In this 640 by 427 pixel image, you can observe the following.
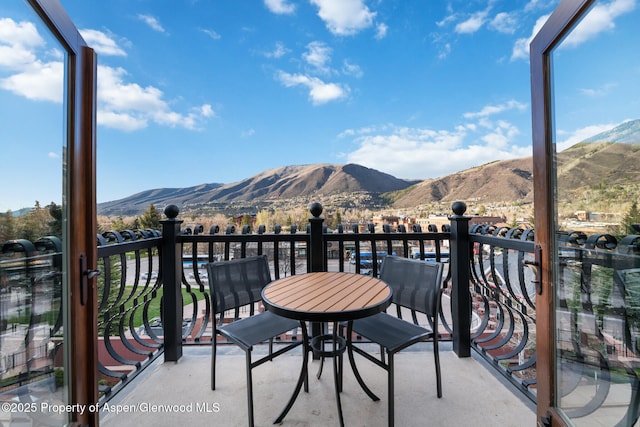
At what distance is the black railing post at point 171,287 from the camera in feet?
7.58

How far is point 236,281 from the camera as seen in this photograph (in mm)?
2121

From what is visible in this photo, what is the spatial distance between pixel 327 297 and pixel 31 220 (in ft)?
4.94

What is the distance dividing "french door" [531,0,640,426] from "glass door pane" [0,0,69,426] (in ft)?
8.13

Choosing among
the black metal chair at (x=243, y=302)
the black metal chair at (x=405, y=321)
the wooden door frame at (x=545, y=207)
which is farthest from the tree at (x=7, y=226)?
the wooden door frame at (x=545, y=207)

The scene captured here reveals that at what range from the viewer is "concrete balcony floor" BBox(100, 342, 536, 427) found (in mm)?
1672

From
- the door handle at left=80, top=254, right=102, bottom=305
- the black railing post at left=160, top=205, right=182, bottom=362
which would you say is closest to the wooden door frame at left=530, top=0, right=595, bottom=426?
the door handle at left=80, top=254, right=102, bottom=305

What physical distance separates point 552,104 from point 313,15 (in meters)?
12.0

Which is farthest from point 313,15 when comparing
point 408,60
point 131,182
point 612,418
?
point 131,182

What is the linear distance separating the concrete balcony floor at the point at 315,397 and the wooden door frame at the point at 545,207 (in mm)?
392

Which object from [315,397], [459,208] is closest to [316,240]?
[315,397]

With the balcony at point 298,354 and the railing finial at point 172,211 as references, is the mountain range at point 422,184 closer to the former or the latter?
the railing finial at point 172,211

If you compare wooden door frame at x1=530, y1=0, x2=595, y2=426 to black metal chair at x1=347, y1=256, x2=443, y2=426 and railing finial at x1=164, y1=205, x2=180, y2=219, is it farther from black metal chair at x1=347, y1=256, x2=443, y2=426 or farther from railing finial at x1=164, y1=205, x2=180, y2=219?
railing finial at x1=164, y1=205, x2=180, y2=219

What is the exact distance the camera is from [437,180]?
11.0 m

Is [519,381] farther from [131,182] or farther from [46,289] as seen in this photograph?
[131,182]
